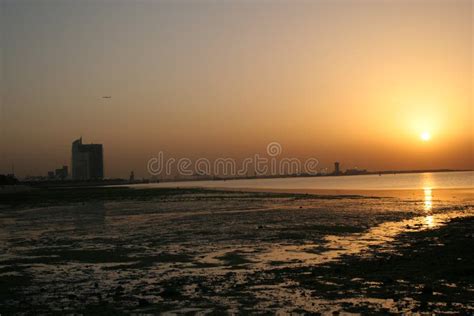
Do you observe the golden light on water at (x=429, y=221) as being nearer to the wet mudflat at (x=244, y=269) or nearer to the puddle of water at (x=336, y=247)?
the puddle of water at (x=336, y=247)

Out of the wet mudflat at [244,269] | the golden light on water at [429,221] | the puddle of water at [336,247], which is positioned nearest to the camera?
the wet mudflat at [244,269]

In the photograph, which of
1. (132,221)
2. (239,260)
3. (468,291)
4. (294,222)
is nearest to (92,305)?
(239,260)

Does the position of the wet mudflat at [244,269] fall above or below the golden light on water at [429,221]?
above

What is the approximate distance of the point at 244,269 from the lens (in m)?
15.4

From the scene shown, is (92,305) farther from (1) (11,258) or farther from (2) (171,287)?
(1) (11,258)

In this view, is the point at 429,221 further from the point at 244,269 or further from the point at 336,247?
the point at 244,269

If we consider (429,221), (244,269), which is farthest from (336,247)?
(429,221)

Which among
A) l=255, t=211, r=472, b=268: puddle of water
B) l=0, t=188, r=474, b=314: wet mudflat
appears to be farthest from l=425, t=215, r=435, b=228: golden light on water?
l=0, t=188, r=474, b=314: wet mudflat

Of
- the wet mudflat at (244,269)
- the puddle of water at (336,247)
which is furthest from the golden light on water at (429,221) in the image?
the wet mudflat at (244,269)

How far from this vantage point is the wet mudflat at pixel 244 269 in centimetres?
1105

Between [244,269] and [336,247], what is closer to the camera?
[244,269]

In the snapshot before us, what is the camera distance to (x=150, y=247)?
69.6 ft

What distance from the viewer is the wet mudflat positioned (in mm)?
11055

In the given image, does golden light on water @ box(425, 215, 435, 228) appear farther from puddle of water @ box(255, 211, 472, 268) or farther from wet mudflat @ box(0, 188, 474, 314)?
wet mudflat @ box(0, 188, 474, 314)
